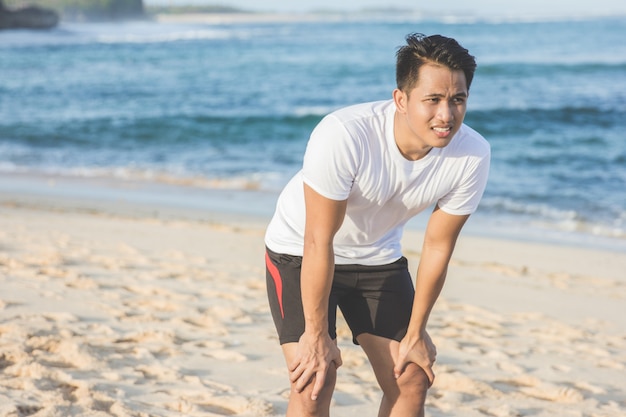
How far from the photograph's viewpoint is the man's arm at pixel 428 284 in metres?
2.68

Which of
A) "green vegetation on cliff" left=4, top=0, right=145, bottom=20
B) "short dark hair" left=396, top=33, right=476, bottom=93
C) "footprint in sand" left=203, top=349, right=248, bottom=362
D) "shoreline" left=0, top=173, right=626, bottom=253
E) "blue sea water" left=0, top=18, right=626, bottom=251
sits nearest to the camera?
"short dark hair" left=396, top=33, right=476, bottom=93

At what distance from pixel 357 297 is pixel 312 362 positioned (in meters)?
0.34

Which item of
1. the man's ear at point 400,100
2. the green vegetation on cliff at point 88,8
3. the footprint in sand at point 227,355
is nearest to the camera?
the man's ear at point 400,100

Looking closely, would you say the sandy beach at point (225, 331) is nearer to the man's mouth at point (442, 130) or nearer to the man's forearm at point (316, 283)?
the man's forearm at point (316, 283)

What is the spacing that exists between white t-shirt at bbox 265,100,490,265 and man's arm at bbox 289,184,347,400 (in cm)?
6

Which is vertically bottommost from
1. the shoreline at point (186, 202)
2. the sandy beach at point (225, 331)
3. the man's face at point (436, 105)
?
the shoreline at point (186, 202)

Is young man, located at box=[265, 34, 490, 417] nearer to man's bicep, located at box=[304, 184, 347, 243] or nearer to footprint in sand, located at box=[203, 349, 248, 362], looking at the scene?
man's bicep, located at box=[304, 184, 347, 243]

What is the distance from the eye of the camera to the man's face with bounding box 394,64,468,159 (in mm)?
2400

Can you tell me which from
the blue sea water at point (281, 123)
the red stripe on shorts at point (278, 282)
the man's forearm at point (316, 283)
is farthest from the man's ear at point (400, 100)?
the blue sea water at point (281, 123)

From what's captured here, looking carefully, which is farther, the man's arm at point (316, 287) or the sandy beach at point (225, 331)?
the sandy beach at point (225, 331)

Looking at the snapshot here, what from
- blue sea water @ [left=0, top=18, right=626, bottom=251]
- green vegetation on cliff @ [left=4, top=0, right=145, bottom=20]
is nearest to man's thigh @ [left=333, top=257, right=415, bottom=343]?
blue sea water @ [left=0, top=18, right=626, bottom=251]

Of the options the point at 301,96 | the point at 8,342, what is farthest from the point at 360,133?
the point at 301,96

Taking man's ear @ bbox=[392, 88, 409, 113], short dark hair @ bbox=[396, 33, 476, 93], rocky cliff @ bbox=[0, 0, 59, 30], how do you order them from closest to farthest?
short dark hair @ bbox=[396, 33, 476, 93] < man's ear @ bbox=[392, 88, 409, 113] < rocky cliff @ bbox=[0, 0, 59, 30]

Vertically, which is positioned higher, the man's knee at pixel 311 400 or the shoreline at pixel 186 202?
the man's knee at pixel 311 400
